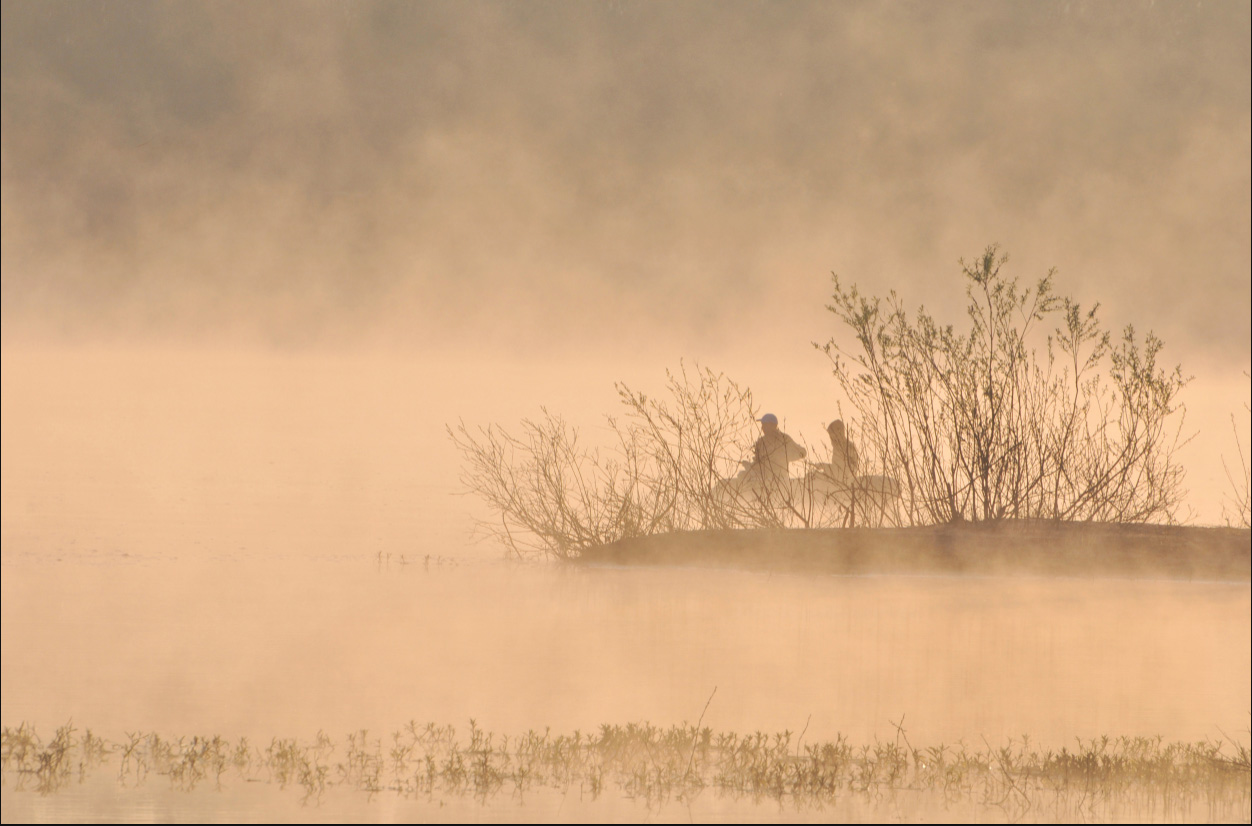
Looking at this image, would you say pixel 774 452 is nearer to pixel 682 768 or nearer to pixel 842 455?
pixel 842 455

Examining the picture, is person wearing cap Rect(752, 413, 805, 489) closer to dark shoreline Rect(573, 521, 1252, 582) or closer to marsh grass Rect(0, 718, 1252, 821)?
dark shoreline Rect(573, 521, 1252, 582)

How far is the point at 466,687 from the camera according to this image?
25.0ft

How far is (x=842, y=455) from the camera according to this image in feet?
49.0

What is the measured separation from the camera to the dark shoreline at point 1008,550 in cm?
1402

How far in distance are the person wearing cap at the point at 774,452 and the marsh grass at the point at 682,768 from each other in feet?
27.9

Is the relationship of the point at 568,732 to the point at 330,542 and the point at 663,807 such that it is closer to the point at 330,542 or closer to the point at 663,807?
the point at 663,807

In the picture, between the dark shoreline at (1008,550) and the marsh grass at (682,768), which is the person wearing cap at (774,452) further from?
the marsh grass at (682,768)

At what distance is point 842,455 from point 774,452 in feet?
2.33

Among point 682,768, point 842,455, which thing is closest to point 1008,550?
point 842,455

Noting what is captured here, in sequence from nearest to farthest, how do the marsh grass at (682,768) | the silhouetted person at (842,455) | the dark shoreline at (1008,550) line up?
1. the marsh grass at (682,768)
2. the dark shoreline at (1008,550)
3. the silhouetted person at (842,455)

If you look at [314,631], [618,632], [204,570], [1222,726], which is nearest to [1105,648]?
[1222,726]

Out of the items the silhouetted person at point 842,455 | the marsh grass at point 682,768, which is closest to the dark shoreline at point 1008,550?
the silhouetted person at point 842,455

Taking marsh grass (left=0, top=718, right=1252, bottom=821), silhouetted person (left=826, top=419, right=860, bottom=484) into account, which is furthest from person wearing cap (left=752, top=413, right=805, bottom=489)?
marsh grass (left=0, top=718, right=1252, bottom=821)

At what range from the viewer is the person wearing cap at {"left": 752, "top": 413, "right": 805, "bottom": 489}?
1498 centimetres
